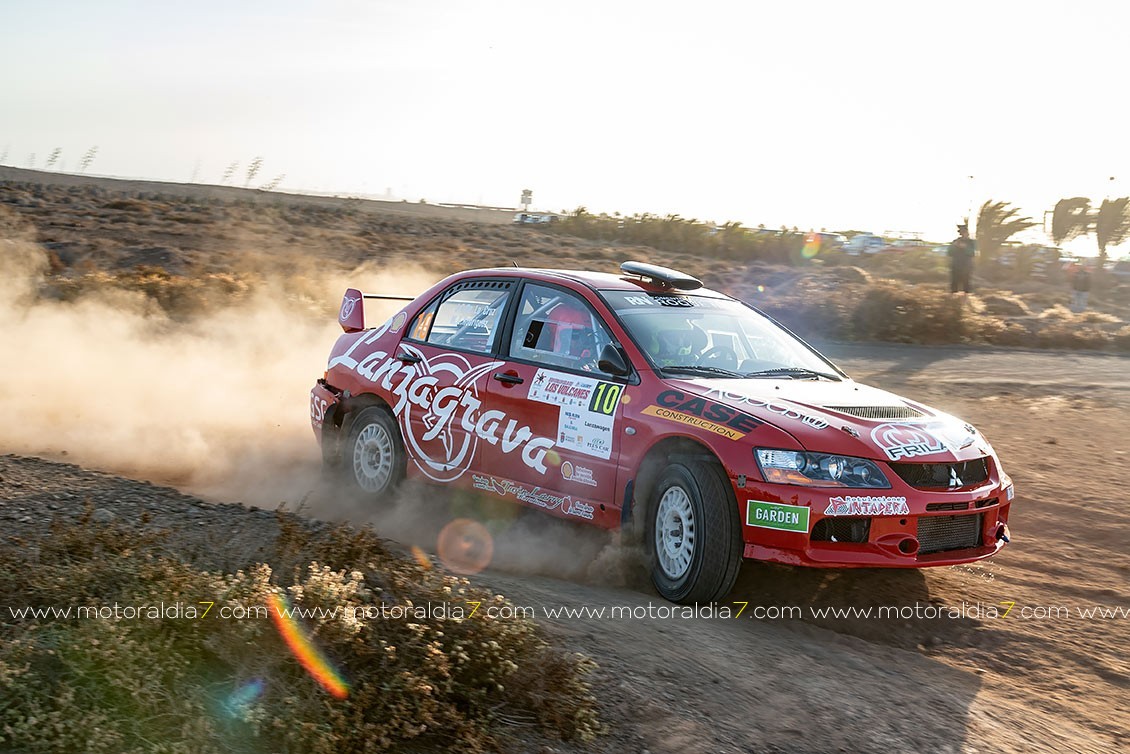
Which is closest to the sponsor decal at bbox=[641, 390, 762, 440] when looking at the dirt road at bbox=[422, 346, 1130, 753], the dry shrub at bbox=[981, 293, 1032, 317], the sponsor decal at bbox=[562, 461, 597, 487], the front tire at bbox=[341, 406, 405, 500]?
the sponsor decal at bbox=[562, 461, 597, 487]

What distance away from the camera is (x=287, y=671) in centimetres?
352

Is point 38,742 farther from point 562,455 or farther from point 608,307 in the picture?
point 608,307

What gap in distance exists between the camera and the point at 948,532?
5516 millimetres

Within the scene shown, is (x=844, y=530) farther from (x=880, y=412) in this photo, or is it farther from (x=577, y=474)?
(x=577, y=474)

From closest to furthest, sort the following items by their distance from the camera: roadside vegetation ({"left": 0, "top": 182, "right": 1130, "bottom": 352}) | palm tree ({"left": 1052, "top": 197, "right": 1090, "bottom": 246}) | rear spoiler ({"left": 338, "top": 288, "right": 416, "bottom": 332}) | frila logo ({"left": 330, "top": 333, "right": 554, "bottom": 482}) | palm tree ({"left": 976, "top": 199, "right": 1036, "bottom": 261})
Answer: frila logo ({"left": 330, "top": 333, "right": 554, "bottom": 482}), rear spoiler ({"left": 338, "top": 288, "right": 416, "bottom": 332}), roadside vegetation ({"left": 0, "top": 182, "right": 1130, "bottom": 352}), palm tree ({"left": 976, "top": 199, "right": 1036, "bottom": 261}), palm tree ({"left": 1052, "top": 197, "right": 1090, "bottom": 246})

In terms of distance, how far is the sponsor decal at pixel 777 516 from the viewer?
5219 millimetres

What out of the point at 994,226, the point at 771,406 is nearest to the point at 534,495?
the point at 771,406

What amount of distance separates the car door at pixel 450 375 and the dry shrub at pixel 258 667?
2.52 m

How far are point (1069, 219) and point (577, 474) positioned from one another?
4848 cm

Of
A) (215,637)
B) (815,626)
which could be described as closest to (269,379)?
(815,626)

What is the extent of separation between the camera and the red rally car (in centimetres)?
529

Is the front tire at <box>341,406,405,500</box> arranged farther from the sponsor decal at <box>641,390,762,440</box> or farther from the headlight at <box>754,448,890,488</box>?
the headlight at <box>754,448,890,488</box>

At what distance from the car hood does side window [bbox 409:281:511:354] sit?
1.56 m

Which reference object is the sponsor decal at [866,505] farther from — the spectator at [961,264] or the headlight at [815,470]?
the spectator at [961,264]
